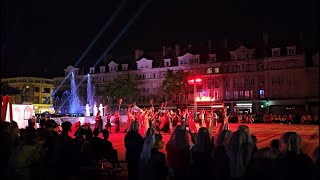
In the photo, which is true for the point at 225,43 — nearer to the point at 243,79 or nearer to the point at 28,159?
the point at 243,79

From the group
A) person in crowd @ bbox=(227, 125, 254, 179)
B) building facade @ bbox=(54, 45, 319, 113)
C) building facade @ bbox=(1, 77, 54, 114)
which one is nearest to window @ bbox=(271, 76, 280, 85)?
building facade @ bbox=(54, 45, 319, 113)

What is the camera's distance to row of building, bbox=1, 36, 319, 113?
67.1 m

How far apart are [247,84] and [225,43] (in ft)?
37.6

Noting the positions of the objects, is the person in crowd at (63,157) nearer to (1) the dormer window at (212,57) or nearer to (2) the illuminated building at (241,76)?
(2) the illuminated building at (241,76)

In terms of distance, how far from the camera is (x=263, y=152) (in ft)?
20.2

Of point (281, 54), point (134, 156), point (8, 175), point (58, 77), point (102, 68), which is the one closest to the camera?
point (8, 175)

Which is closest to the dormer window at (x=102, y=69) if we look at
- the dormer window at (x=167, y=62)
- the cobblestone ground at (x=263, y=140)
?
Result: the dormer window at (x=167, y=62)

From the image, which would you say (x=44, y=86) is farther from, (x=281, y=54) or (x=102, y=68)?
(x=281, y=54)

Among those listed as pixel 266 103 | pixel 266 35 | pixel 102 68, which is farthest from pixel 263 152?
pixel 102 68

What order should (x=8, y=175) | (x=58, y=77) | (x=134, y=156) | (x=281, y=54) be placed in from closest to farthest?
(x=8, y=175), (x=134, y=156), (x=281, y=54), (x=58, y=77)

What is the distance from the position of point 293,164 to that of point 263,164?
689 mm

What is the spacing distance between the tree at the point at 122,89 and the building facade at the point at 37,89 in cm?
3339

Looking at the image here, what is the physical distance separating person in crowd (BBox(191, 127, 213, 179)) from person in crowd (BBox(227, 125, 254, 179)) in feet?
4.15

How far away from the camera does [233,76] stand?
74062 millimetres
